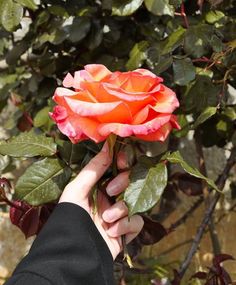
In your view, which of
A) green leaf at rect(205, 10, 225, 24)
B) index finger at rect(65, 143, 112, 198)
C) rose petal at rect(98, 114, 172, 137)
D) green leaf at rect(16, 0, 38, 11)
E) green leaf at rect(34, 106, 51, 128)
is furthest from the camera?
green leaf at rect(34, 106, 51, 128)

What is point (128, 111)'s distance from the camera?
76 centimetres

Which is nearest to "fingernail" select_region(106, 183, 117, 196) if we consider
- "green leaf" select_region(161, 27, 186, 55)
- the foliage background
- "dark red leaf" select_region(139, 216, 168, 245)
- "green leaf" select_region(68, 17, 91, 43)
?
the foliage background

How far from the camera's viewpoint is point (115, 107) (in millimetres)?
751

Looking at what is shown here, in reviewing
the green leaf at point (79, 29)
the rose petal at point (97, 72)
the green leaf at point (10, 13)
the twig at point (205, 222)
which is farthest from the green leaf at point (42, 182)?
the twig at point (205, 222)

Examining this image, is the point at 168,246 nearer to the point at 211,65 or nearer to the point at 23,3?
the point at 211,65

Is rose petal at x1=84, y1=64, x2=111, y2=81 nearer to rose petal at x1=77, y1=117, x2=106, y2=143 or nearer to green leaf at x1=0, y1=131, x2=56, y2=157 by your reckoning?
rose petal at x1=77, y1=117, x2=106, y2=143

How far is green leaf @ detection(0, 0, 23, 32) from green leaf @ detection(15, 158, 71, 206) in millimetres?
330

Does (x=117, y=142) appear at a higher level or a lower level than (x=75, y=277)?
higher

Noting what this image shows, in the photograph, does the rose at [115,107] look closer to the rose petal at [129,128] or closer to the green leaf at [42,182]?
the rose petal at [129,128]

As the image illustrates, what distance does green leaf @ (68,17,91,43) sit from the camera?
129cm

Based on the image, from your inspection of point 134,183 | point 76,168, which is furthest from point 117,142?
point 76,168

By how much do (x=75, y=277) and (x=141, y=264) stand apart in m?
1.01

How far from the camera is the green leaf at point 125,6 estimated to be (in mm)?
1121

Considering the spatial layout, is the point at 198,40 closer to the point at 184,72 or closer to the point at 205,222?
the point at 184,72
